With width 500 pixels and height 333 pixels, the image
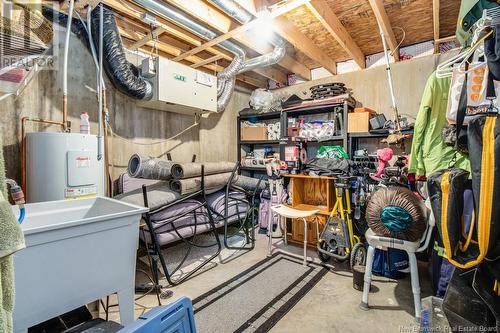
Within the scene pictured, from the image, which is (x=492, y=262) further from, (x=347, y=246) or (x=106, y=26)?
(x=106, y=26)

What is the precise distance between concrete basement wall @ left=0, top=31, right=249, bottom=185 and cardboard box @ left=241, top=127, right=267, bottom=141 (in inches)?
9.0

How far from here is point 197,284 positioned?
7.08 ft

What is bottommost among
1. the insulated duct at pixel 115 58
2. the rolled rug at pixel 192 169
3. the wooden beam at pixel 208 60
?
the rolled rug at pixel 192 169

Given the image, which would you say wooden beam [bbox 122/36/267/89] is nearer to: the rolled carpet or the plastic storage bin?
the plastic storage bin

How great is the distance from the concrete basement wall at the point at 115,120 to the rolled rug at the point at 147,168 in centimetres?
76

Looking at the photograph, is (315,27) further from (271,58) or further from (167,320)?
(167,320)

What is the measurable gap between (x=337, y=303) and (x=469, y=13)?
227 centimetres

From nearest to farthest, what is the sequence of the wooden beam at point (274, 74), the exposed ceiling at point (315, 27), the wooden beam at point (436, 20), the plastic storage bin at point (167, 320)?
the plastic storage bin at point (167, 320) → the wooden beam at point (436, 20) → the exposed ceiling at point (315, 27) → the wooden beam at point (274, 74)

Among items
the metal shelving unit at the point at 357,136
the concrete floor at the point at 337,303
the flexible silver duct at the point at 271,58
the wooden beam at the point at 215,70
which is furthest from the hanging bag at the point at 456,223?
the wooden beam at the point at 215,70

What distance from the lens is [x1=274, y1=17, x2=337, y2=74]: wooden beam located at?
95.3 inches

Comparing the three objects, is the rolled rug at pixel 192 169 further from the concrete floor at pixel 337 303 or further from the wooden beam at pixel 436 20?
the wooden beam at pixel 436 20

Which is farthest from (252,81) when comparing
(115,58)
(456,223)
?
(456,223)

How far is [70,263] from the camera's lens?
3.67ft

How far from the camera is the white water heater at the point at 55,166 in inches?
66.9
